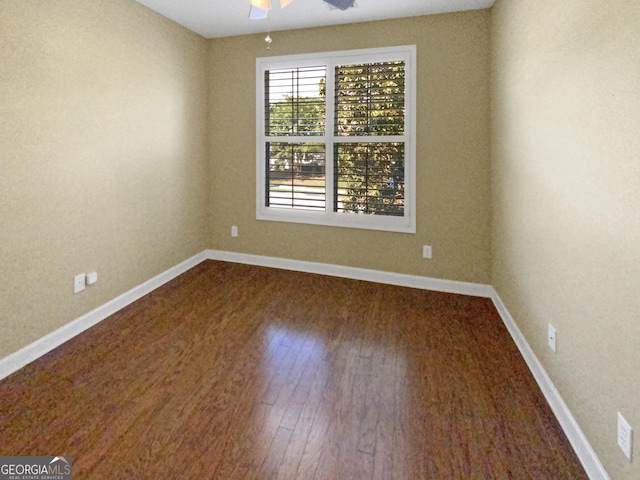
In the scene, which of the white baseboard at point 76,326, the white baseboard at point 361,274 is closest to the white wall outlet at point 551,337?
the white baseboard at point 361,274

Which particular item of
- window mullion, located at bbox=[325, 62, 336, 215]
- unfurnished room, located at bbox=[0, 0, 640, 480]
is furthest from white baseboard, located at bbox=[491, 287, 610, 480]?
window mullion, located at bbox=[325, 62, 336, 215]

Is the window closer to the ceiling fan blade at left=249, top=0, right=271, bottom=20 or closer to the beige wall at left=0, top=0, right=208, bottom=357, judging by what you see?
the beige wall at left=0, top=0, right=208, bottom=357

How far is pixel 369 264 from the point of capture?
399 centimetres

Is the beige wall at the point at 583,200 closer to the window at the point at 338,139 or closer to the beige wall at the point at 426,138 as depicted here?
the beige wall at the point at 426,138

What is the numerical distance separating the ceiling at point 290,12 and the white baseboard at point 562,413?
2.73m

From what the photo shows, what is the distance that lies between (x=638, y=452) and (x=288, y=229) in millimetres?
3436

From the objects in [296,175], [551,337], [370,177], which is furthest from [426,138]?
[551,337]

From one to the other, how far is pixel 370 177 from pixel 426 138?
65 centimetres

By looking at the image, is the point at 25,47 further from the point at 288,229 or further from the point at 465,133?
the point at 465,133

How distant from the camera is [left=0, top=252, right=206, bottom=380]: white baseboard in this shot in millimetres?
2317

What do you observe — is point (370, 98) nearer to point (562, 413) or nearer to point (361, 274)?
point (361, 274)

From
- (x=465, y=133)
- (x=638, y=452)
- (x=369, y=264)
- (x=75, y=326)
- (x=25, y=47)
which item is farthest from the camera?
(x=369, y=264)

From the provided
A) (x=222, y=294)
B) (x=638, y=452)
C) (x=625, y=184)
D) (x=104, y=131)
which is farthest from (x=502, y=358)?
(x=104, y=131)

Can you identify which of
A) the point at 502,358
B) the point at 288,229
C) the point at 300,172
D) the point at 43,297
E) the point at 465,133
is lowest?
the point at 502,358
